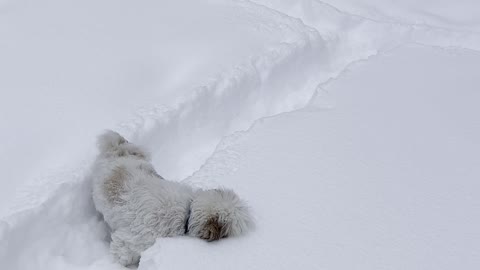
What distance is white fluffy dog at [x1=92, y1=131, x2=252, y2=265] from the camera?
126 inches

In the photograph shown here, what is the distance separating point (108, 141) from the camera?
368 centimetres

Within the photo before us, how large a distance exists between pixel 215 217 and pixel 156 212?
341 millimetres

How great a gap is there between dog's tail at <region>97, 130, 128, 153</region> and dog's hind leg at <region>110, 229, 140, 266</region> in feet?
2.09

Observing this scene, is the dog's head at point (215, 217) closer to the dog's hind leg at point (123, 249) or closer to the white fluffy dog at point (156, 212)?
the white fluffy dog at point (156, 212)

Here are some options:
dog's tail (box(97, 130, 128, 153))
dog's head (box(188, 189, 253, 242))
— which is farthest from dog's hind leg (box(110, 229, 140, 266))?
dog's tail (box(97, 130, 128, 153))

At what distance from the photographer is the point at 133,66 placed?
189 inches

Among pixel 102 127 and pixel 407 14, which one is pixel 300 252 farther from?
pixel 407 14

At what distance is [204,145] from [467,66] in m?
3.03

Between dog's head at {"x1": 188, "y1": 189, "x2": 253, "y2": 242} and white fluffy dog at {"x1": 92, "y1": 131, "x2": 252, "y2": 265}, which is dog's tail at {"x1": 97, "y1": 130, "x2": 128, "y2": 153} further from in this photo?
dog's head at {"x1": 188, "y1": 189, "x2": 253, "y2": 242}

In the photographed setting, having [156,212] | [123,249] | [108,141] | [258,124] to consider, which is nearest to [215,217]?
[156,212]

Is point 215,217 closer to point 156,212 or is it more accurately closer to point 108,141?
point 156,212

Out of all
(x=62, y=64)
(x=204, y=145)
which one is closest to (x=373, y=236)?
(x=204, y=145)

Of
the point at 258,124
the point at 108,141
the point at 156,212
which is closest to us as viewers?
the point at 156,212

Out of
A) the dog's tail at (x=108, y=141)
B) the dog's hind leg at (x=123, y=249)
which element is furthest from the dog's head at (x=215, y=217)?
the dog's tail at (x=108, y=141)
